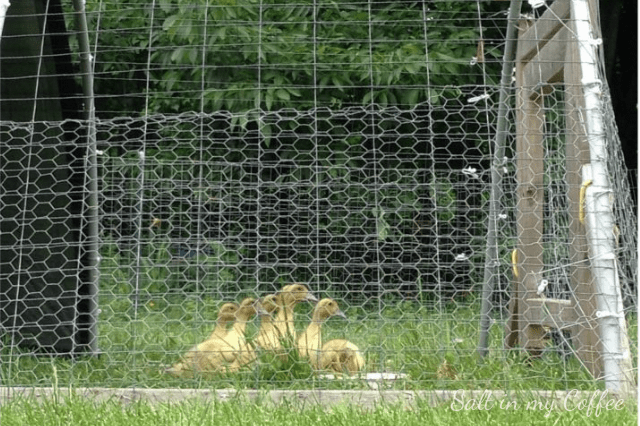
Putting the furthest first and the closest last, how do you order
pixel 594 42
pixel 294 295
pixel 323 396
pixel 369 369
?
pixel 294 295
pixel 369 369
pixel 594 42
pixel 323 396

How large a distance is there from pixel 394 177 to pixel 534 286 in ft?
11.1

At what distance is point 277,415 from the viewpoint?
3.15m

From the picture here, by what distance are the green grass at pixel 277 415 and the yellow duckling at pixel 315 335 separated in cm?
66

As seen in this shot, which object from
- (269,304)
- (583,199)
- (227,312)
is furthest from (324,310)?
→ (583,199)

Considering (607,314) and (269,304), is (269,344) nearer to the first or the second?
(269,304)

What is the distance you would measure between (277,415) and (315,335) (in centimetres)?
114

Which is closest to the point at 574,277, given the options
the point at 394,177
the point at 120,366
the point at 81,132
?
the point at 120,366

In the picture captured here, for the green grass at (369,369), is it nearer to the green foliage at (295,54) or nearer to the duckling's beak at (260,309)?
the duckling's beak at (260,309)

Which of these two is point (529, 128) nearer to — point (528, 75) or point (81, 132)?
point (528, 75)

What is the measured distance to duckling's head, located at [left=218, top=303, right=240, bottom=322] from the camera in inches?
175

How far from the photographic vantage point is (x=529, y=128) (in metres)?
4.54

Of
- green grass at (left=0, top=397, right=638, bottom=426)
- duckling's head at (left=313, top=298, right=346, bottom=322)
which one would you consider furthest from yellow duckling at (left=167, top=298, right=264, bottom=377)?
green grass at (left=0, top=397, right=638, bottom=426)

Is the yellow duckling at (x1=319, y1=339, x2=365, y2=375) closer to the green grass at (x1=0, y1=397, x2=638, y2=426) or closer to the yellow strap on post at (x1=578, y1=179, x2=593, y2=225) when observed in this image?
the green grass at (x1=0, y1=397, x2=638, y2=426)

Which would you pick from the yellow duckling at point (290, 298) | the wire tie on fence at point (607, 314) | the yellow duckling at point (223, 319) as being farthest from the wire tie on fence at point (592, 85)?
the yellow duckling at point (223, 319)
